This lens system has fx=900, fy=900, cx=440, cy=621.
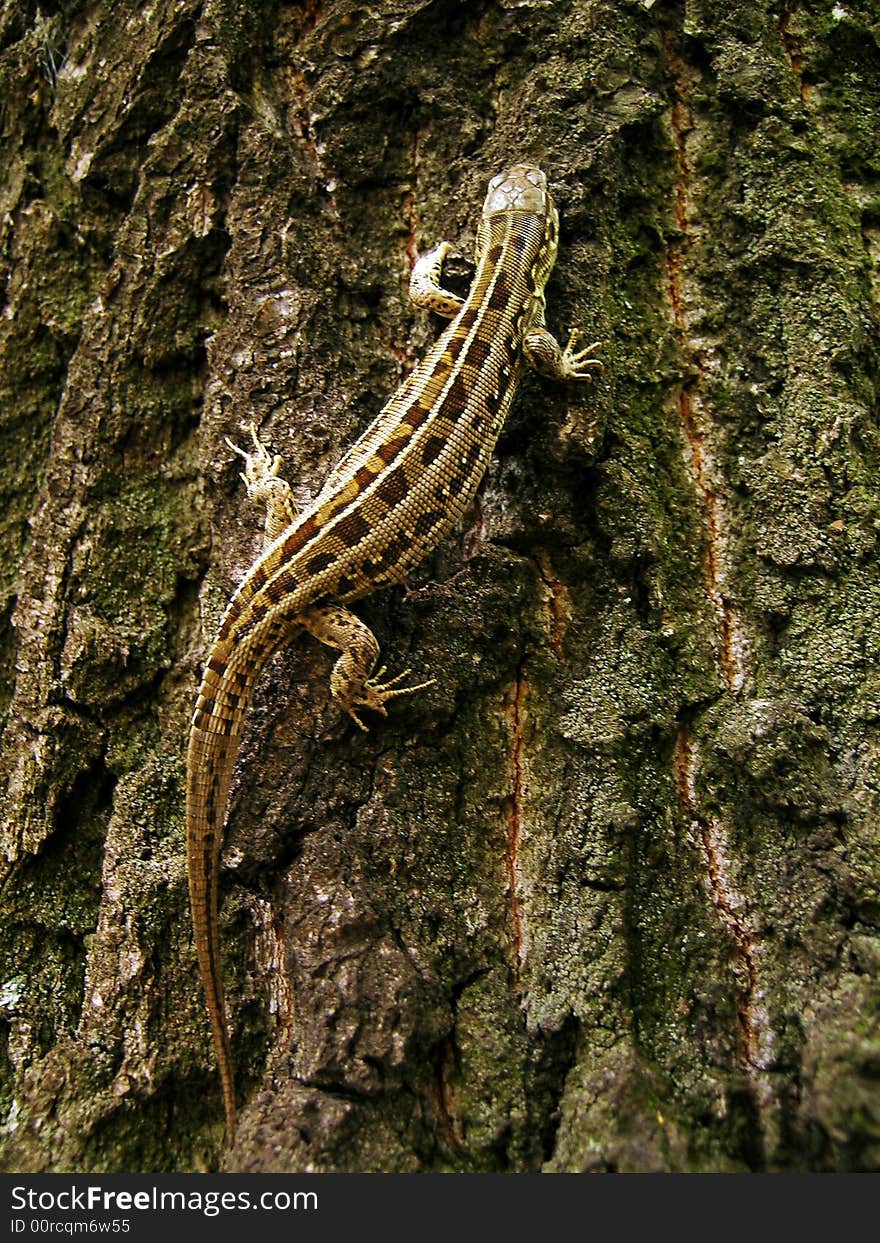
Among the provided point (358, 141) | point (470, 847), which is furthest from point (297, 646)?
point (358, 141)

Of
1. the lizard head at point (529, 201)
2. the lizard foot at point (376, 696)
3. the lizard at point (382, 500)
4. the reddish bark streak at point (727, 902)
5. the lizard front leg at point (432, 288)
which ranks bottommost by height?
the reddish bark streak at point (727, 902)

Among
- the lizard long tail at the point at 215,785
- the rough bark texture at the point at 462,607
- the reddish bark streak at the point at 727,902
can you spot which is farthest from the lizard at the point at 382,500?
the reddish bark streak at the point at 727,902

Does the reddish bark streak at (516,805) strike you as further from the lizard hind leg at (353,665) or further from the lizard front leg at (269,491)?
the lizard front leg at (269,491)

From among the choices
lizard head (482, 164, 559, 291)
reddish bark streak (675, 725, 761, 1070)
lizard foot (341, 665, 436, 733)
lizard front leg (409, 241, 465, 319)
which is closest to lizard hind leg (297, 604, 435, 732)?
lizard foot (341, 665, 436, 733)

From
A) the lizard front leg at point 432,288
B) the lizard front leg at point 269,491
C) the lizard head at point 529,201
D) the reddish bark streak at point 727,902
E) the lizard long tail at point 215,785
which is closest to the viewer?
the reddish bark streak at point 727,902

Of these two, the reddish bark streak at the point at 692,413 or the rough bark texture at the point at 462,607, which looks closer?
the rough bark texture at the point at 462,607

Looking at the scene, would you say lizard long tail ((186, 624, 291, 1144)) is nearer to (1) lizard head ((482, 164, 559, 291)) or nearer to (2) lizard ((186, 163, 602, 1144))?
(2) lizard ((186, 163, 602, 1144))

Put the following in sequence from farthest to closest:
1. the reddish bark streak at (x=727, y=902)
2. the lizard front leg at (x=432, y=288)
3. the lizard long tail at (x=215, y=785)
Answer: the lizard front leg at (x=432, y=288) → the lizard long tail at (x=215, y=785) → the reddish bark streak at (x=727, y=902)

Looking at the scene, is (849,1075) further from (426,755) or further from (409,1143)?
(426,755)
